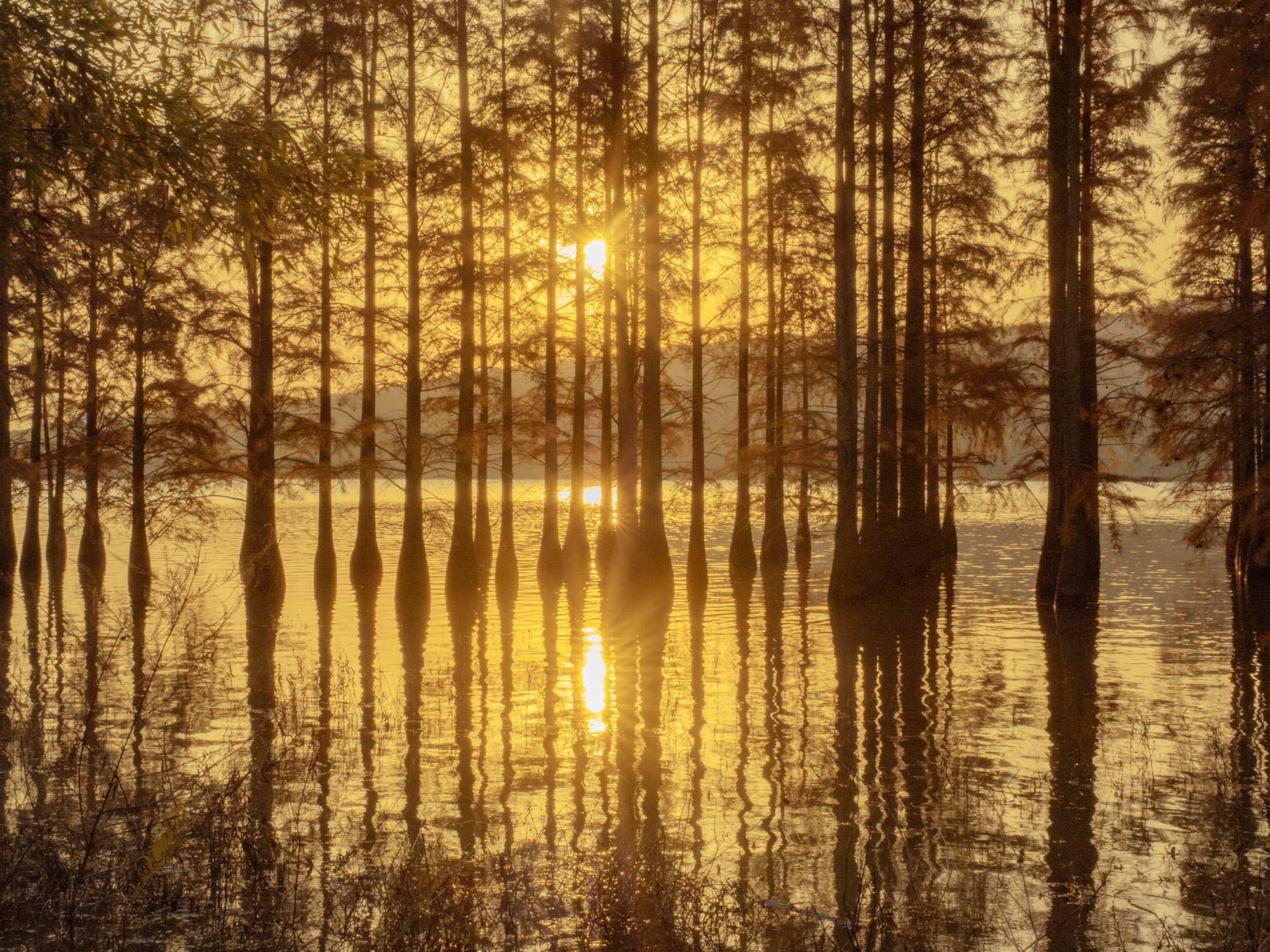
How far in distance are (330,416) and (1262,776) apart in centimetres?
2242

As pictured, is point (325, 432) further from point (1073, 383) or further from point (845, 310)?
point (1073, 383)

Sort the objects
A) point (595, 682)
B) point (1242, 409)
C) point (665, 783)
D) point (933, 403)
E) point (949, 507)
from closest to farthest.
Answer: point (665, 783), point (595, 682), point (1242, 409), point (933, 403), point (949, 507)

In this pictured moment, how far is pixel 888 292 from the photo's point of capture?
2741 centimetres

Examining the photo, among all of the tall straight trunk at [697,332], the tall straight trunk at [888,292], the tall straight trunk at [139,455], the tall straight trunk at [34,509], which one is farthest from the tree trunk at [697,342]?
the tall straight trunk at [34,509]

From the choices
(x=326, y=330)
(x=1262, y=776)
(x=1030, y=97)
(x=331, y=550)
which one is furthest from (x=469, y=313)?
(x=1262, y=776)

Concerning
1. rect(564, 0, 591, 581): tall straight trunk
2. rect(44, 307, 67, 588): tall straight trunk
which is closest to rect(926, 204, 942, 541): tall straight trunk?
rect(564, 0, 591, 581): tall straight trunk

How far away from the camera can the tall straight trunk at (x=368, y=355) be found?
2456 cm

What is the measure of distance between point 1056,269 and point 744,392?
33.9ft

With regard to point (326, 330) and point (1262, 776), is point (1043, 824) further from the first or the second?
point (326, 330)

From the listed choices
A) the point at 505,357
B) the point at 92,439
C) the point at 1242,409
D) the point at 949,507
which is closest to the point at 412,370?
the point at 505,357

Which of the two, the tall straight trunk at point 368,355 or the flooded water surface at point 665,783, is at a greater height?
the tall straight trunk at point 368,355

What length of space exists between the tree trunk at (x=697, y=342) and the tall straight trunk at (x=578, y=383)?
284 centimetres

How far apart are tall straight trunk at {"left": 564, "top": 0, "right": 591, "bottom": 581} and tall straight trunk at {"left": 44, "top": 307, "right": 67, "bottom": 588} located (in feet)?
40.1

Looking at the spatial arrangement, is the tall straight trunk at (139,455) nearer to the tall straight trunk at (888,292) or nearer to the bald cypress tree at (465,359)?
the bald cypress tree at (465,359)
